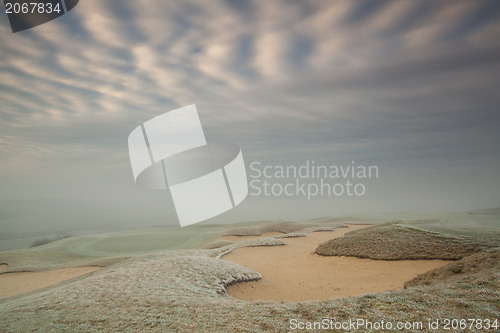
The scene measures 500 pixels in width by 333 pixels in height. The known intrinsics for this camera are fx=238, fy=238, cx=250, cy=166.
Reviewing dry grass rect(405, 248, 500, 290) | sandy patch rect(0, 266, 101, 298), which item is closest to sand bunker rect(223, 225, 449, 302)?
dry grass rect(405, 248, 500, 290)

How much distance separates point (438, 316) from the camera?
7297 millimetres

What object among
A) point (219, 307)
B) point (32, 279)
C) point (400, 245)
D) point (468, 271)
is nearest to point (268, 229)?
point (400, 245)

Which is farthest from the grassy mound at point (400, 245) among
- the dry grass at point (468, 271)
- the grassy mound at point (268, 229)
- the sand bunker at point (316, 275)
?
the grassy mound at point (268, 229)

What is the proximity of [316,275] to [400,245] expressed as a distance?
839 centimetres

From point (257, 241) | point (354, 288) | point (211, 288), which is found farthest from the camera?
point (257, 241)

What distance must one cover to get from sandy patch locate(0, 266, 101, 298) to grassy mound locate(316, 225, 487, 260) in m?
26.2

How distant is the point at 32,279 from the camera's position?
25.0 m

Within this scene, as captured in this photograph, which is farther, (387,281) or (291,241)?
(291,241)

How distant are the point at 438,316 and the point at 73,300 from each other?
48.0 ft

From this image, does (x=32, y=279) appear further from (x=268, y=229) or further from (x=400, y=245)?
(x=400, y=245)

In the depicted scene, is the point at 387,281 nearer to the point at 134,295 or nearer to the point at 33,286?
the point at 134,295

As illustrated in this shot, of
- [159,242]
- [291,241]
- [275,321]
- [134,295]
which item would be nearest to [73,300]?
[134,295]

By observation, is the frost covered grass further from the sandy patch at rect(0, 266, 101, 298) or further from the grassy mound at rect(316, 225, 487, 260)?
the sandy patch at rect(0, 266, 101, 298)

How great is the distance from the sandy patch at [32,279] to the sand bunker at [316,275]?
1661 cm
